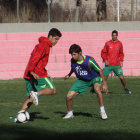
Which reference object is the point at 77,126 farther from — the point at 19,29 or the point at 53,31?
the point at 19,29

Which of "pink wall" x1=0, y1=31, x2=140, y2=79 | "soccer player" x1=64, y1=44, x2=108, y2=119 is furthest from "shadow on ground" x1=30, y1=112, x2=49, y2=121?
"pink wall" x1=0, y1=31, x2=140, y2=79

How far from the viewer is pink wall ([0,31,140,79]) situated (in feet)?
78.5

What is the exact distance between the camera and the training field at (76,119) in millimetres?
8470

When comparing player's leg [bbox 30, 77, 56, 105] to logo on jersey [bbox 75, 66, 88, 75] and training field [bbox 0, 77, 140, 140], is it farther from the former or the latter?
logo on jersey [bbox 75, 66, 88, 75]

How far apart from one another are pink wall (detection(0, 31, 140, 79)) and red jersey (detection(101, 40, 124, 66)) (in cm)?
701

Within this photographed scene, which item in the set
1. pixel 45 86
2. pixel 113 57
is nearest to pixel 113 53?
pixel 113 57

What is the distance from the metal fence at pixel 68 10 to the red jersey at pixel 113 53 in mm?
8685

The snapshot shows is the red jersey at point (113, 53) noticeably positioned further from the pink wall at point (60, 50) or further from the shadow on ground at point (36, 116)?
the pink wall at point (60, 50)

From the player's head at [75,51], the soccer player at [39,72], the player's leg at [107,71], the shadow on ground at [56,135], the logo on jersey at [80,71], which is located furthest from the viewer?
the player's leg at [107,71]

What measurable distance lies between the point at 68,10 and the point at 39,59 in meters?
16.0

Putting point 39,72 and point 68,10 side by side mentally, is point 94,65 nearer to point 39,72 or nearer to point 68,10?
point 39,72

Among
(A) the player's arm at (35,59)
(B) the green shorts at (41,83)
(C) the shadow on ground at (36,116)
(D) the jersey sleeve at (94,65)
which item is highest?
(A) the player's arm at (35,59)

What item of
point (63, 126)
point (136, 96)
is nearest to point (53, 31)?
point (63, 126)

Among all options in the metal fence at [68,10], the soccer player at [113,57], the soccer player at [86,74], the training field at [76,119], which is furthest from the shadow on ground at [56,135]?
the metal fence at [68,10]
